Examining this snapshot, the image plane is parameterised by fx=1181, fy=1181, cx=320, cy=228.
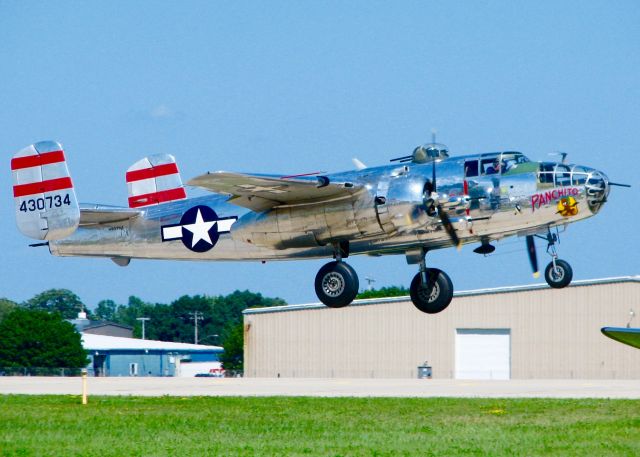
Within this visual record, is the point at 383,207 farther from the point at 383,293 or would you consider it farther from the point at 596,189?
the point at 383,293

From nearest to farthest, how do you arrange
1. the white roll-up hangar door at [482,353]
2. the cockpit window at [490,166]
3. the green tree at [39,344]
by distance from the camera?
1. the cockpit window at [490,166]
2. the white roll-up hangar door at [482,353]
3. the green tree at [39,344]

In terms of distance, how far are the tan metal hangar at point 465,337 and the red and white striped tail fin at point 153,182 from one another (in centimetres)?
3200

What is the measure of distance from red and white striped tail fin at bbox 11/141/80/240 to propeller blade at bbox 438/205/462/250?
31.6ft

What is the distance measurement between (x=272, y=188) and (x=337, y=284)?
3.01 metres

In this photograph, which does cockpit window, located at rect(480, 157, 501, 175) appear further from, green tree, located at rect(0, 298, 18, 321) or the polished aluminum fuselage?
green tree, located at rect(0, 298, 18, 321)

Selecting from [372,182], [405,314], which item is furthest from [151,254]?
[405,314]

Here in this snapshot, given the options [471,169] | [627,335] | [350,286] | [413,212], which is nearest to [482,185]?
[471,169]

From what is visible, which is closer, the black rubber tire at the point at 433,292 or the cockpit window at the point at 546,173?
the cockpit window at the point at 546,173

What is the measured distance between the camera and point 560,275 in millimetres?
31672

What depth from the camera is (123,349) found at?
109m

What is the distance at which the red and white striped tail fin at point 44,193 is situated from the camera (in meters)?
30.7

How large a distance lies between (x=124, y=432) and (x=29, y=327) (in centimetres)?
7544

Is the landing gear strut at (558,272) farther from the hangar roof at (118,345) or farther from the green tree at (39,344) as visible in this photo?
the hangar roof at (118,345)

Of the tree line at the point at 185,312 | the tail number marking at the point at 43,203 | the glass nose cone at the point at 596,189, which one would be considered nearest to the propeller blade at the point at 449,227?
the glass nose cone at the point at 596,189
